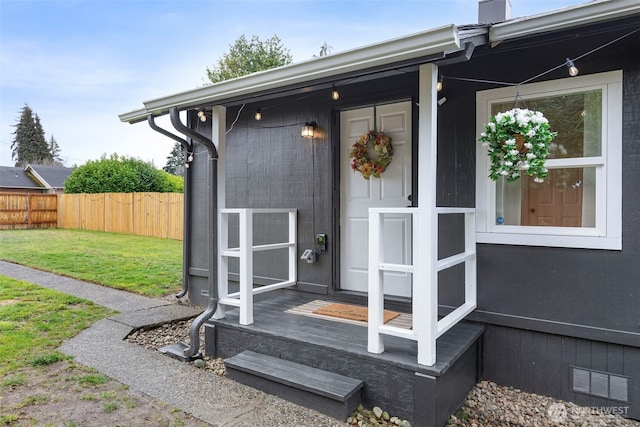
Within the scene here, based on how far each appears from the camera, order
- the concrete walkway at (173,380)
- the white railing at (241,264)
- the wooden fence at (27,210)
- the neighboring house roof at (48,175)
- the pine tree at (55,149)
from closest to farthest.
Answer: the concrete walkway at (173,380) < the white railing at (241,264) < the wooden fence at (27,210) < the neighboring house roof at (48,175) < the pine tree at (55,149)

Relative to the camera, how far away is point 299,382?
100 inches

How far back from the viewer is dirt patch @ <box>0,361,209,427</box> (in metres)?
2.28

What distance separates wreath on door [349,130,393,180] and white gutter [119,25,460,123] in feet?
4.02

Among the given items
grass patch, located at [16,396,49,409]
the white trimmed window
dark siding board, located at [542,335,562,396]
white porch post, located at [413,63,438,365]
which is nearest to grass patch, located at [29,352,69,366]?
grass patch, located at [16,396,49,409]

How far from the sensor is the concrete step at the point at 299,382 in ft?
7.87

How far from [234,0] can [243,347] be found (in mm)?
9361

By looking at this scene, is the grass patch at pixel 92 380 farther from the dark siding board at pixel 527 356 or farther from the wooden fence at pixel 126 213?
the wooden fence at pixel 126 213

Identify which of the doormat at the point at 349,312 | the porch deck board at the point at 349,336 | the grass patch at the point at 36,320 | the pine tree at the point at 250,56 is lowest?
the grass patch at the point at 36,320

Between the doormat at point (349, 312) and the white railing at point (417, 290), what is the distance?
2.18ft

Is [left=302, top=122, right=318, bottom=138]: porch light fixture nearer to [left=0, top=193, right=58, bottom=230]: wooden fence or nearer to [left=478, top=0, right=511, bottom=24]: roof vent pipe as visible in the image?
[left=478, top=0, right=511, bottom=24]: roof vent pipe

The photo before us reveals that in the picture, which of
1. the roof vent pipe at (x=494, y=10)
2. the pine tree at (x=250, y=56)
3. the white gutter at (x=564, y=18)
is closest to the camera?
the white gutter at (x=564, y=18)

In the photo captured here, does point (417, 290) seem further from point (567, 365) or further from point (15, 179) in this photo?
point (15, 179)

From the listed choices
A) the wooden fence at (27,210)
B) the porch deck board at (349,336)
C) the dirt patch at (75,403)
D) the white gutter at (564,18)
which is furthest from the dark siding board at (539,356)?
the wooden fence at (27,210)

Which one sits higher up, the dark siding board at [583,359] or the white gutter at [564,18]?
the white gutter at [564,18]
